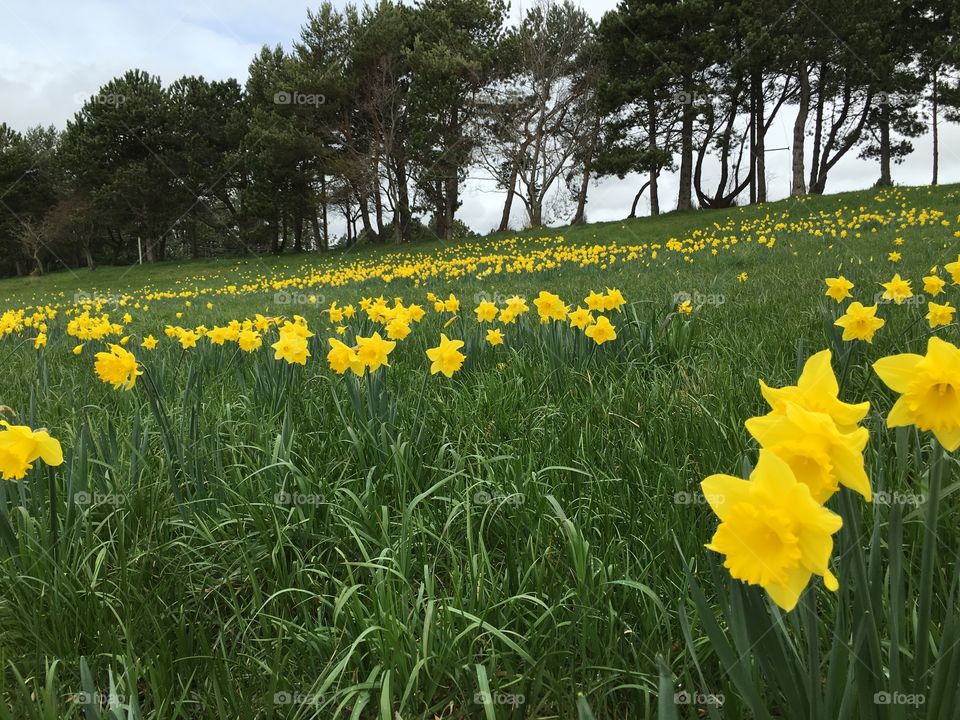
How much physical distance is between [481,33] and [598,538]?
31.1m

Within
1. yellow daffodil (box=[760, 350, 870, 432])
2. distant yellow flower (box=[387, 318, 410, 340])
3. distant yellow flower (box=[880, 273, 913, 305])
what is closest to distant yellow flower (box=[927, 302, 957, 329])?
distant yellow flower (box=[880, 273, 913, 305])

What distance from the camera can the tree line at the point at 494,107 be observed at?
67.7 feet

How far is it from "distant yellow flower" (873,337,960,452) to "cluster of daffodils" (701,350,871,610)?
174 mm

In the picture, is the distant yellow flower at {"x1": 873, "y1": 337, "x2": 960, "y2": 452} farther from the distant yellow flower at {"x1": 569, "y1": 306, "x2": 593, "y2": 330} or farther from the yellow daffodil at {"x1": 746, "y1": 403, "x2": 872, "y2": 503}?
the distant yellow flower at {"x1": 569, "y1": 306, "x2": 593, "y2": 330}

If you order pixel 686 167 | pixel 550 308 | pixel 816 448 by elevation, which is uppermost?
pixel 686 167

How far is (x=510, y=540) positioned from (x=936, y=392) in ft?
3.33

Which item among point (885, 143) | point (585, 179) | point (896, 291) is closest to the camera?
point (896, 291)

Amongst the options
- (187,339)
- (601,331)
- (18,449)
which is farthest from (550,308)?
(18,449)

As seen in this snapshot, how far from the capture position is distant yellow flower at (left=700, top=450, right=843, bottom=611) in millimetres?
685

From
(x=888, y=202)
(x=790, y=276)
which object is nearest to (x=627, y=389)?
(x=790, y=276)

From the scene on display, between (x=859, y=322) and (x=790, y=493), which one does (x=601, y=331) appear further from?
(x=790, y=493)

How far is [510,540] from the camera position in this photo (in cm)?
156

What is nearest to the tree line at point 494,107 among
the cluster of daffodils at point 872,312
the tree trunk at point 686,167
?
the tree trunk at point 686,167

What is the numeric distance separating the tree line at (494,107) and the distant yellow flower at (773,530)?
22.4 m
